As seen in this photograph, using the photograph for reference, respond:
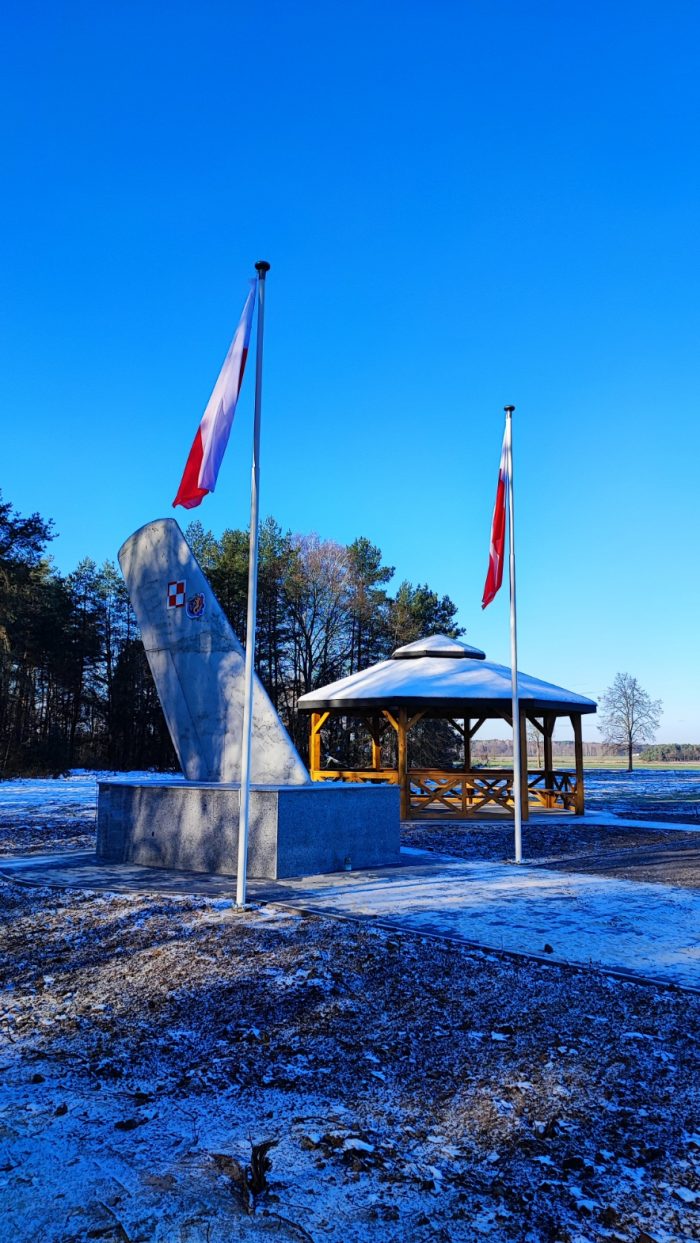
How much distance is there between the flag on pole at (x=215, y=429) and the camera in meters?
7.30

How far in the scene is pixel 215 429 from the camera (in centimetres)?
731

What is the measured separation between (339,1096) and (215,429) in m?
5.53

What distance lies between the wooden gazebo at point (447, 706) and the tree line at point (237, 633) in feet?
55.8

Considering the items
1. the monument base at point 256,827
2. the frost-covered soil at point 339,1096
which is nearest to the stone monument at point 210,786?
the monument base at point 256,827

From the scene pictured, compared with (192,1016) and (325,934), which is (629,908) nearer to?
(325,934)

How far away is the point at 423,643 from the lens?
20.6 metres

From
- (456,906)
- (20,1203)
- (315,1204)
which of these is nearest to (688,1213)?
(315,1204)

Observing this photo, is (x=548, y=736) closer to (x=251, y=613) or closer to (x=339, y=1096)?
(x=251, y=613)

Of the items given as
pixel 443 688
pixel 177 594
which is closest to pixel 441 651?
pixel 443 688

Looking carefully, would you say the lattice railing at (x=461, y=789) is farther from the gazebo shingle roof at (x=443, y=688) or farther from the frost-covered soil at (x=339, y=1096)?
the frost-covered soil at (x=339, y=1096)

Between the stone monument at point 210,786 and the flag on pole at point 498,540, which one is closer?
the stone monument at point 210,786

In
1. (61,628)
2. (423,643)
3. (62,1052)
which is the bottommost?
(62,1052)

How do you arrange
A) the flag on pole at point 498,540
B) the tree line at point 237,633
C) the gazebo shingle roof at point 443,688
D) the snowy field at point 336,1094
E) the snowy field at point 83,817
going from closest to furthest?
the snowy field at point 336,1094
the flag on pole at point 498,540
the snowy field at point 83,817
the gazebo shingle roof at point 443,688
the tree line at point 237,633

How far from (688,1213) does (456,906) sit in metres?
4.62
